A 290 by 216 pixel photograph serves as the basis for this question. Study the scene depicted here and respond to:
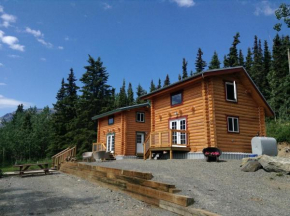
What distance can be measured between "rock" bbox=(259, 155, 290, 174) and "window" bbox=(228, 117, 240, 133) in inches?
249

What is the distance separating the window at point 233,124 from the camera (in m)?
14.8

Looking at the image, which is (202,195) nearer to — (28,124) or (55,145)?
(55,145)

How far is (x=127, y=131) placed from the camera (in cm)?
2248

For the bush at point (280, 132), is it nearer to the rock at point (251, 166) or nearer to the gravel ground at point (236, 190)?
the rock at point (251, 166)

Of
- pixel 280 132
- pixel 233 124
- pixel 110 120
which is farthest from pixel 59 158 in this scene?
pixel 280 132

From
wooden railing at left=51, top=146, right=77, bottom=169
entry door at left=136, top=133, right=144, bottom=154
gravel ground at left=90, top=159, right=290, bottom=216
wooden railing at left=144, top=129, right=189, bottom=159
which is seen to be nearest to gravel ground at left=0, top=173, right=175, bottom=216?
gravel ground at left=90, top=159, right=290, bottom=216

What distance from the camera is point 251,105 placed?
16.3m

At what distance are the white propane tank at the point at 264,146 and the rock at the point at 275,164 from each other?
3.98 metres

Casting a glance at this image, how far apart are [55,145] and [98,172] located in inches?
1213

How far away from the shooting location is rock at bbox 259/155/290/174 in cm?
765

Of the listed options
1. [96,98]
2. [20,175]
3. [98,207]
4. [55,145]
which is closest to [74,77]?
[96,98]

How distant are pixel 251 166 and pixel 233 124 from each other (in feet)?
22.3

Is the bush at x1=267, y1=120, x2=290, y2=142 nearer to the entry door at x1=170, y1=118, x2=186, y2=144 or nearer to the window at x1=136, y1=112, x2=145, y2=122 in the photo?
the entry door at x1=170, y1=118, x2=186, y2=144

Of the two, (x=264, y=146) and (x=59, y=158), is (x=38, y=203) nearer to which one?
(x=264, y=146)
